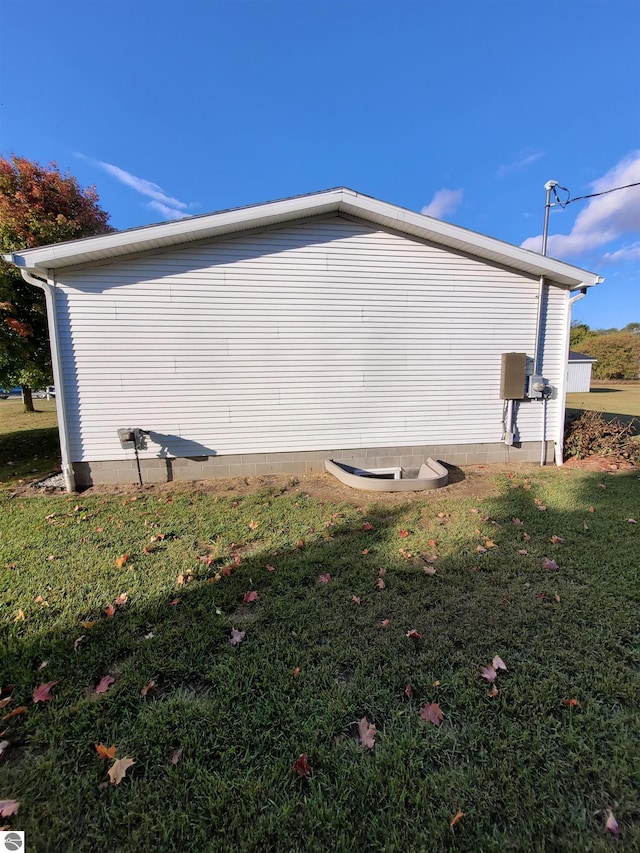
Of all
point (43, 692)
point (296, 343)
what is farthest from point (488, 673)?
point (296, 343)

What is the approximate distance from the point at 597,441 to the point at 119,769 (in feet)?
27.5

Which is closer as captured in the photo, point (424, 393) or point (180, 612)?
point (180, 612)

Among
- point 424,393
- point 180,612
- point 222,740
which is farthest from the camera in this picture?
point 424,393

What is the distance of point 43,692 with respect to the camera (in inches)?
75.2

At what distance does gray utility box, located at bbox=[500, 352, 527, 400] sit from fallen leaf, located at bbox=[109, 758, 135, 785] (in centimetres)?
652

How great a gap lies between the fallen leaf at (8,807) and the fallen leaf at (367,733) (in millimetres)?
1414

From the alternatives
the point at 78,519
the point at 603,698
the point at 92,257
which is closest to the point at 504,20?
the point at 92,257

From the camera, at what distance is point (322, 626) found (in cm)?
241

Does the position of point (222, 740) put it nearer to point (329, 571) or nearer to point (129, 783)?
point (129, 783)

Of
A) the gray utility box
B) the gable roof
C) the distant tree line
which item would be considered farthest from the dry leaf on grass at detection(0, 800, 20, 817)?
the distant tree line

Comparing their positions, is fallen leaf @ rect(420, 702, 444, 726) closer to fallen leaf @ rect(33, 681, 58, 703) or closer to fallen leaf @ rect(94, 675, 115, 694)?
fallen leaf @ rect(94, 675, 115, 694)

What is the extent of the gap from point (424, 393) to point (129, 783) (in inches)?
227

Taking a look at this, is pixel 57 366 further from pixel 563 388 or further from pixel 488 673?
pixel 563 388

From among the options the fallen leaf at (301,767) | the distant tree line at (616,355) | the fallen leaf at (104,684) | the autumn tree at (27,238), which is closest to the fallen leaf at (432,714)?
the fallen leaf at (301,767)
